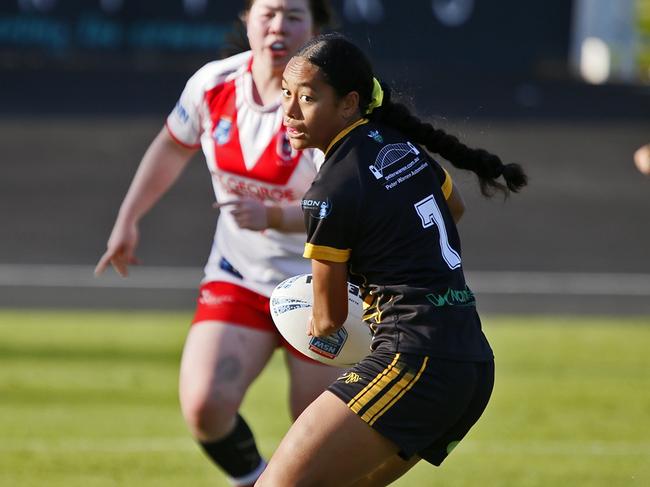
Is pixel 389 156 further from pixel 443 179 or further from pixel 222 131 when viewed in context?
pixel 222 131

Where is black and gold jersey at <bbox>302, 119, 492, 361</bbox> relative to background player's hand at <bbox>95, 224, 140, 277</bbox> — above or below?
above

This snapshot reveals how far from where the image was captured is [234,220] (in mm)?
5777

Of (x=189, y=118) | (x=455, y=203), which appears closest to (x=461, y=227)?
(x=189, y=118)

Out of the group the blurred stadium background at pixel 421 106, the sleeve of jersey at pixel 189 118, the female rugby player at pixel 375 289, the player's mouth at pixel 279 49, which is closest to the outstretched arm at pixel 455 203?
the female rugby player at pixel 375 289

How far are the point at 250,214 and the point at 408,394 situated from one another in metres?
1.41

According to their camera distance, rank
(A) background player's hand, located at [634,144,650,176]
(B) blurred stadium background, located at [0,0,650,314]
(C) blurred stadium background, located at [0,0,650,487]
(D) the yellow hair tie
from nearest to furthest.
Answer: (D) the yellow hair tie < (A) background player's hand, located at [634,144,650,176] < (C) blurred stadium background, located at [0,0,650,487] < (B) blurred stadium background, located at [0,0,650,314]

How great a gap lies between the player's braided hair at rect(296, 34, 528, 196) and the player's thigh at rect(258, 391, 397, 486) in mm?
1016

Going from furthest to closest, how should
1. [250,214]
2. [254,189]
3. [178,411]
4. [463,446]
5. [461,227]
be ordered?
[461,227] → [178,411] → [463,446] → [254,189] → [250,214]

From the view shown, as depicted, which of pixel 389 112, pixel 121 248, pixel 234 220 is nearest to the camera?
pixel 389 112

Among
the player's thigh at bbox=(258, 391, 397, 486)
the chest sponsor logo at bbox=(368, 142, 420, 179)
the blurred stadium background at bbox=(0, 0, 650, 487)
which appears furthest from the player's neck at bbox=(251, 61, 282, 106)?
the player's thigh at bbox=(258, 391, 397, 486)

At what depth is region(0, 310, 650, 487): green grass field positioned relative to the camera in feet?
24.3

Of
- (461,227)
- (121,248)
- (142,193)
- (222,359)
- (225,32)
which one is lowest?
(461,227)

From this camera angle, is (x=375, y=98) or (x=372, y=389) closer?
(x=372, y=389)

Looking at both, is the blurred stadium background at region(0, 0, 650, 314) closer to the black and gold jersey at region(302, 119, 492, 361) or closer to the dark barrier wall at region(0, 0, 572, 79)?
the dark barrier wall at region(0, 0, 572, 79)
